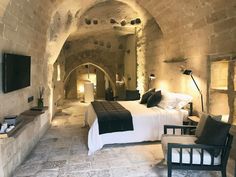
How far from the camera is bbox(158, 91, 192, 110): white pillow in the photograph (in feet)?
13.9

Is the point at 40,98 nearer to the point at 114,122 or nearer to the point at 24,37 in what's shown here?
the point at 24,37

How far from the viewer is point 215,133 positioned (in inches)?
98.3

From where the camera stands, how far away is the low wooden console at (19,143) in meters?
2.54

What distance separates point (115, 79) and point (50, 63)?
15.8 ft

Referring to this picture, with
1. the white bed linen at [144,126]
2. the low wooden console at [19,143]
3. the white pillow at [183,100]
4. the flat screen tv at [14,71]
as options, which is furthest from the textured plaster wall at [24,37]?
the white pillow at [183,100]

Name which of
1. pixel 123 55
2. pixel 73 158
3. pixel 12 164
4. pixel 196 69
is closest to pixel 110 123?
pixel 73 158

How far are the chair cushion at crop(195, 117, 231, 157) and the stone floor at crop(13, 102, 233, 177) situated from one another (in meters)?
0.56

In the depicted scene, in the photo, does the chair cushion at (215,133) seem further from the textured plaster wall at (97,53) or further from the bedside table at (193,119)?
the textured plaster wall at (97,53)

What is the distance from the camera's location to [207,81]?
376 centimetres

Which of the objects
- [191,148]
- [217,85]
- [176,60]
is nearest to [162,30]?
[176,60]

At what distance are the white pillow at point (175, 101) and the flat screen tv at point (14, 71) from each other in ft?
8.71

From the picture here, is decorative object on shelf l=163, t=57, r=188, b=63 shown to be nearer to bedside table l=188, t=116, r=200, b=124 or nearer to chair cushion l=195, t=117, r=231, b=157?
bedside table l=188, t=116, r=200, b=124

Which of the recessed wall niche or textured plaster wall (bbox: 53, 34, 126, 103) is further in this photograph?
textured plaster wall (bbox: 53, 34, 126, 103)

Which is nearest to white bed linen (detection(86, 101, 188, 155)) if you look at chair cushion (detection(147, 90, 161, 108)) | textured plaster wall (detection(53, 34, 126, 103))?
chair cushion (detection(147, 90, 161, 108))
